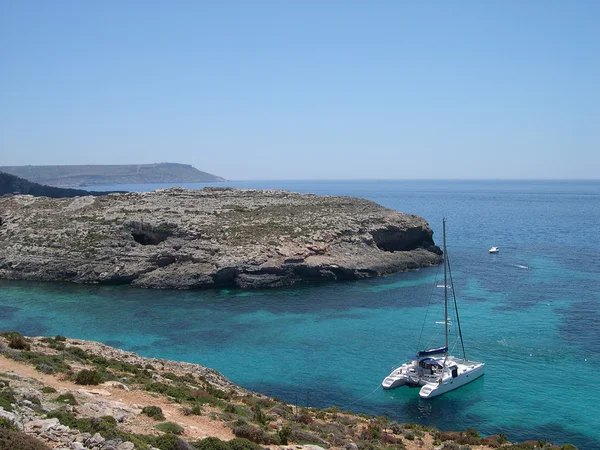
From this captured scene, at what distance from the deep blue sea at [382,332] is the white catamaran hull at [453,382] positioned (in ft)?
1.64

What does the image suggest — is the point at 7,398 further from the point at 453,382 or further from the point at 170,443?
the point at 453,382

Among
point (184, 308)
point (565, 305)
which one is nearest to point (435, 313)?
point (565, 305)

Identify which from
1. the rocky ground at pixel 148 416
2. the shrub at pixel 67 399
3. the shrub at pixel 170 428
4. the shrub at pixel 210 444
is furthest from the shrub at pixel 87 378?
the shrub at pixel 210 444

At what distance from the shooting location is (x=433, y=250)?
7694 centimetres

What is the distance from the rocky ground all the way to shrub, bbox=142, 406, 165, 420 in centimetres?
3

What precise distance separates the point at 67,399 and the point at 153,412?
2.82m

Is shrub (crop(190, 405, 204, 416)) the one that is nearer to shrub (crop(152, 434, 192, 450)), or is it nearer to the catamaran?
shrub (crop(152, 434, 192, 450))

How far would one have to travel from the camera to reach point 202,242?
64.0 meters

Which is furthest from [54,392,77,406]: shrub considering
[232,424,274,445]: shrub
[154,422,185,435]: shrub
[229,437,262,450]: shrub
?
[229,437,262,450]: shrub

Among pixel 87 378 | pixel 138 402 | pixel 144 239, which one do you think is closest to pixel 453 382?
pixel 138 402

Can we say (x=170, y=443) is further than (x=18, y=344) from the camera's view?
No

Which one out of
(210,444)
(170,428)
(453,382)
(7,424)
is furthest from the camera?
(453,382)

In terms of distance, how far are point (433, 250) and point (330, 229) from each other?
17427mm

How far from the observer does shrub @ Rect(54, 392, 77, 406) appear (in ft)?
56.7
